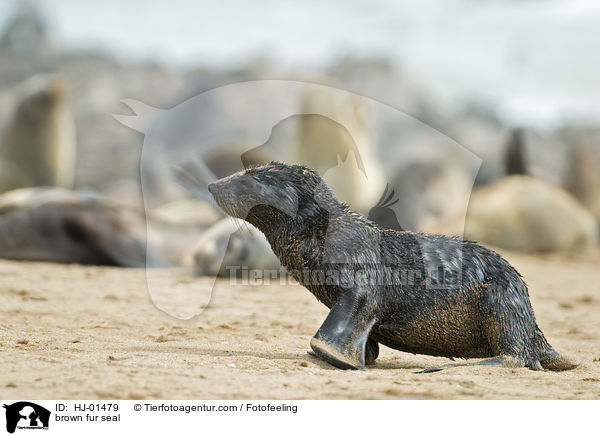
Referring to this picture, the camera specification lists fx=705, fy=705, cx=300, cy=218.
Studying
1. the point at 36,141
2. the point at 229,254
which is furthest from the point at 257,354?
the point at 36,141

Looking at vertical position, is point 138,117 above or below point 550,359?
above

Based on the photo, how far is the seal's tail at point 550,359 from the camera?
4.30 metres

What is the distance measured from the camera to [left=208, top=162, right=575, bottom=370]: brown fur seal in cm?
412

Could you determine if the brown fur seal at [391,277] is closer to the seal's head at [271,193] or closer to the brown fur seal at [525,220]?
the seal's head at [271,193]

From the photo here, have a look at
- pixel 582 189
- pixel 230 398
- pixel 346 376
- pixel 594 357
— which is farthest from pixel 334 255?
pixel 582 189

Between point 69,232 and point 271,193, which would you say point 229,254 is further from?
point 271,193

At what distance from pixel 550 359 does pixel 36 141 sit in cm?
1022

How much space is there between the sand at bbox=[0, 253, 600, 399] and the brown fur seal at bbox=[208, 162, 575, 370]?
221mm

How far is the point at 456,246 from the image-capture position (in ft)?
14.4
